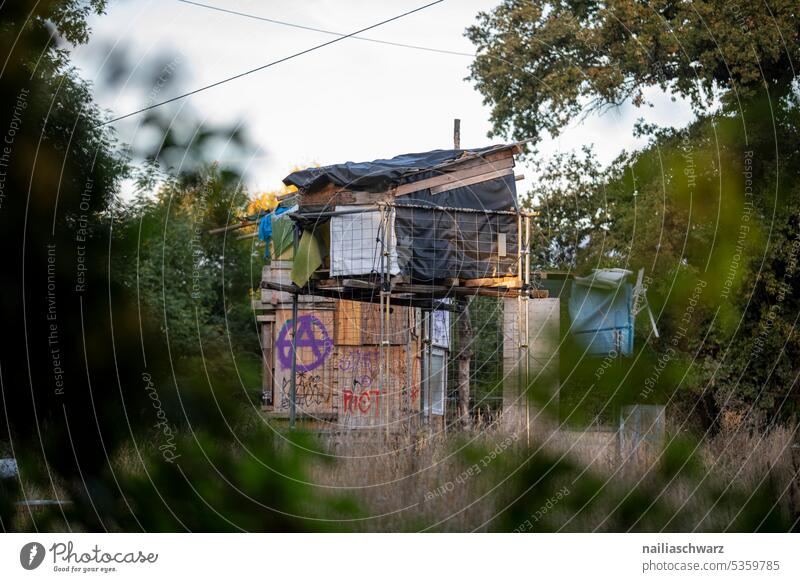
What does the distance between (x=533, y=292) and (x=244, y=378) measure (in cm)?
367

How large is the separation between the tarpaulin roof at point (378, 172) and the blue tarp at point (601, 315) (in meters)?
0.99

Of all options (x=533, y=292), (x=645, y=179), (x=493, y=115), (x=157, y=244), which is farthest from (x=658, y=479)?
(x=493, y=115)

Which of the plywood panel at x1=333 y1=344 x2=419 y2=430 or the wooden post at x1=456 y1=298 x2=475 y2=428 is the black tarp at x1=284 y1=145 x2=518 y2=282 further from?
the wooden post at x1=456 y1=298 x2=475 y2=428

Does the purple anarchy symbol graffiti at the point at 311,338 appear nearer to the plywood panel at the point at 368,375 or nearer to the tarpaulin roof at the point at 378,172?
the plywood panel at the point at 368,375

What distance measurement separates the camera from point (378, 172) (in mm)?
5293

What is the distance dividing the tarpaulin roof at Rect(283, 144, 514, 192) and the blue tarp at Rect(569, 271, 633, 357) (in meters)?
0.99

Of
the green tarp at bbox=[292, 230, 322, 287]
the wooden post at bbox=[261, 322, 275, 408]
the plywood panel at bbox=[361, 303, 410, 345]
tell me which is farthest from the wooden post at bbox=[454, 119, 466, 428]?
the wooden post at bbox=[261, 322, 275, 408]

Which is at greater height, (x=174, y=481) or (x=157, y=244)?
(x=157, y=244)

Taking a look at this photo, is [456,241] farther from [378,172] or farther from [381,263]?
[378,172]
